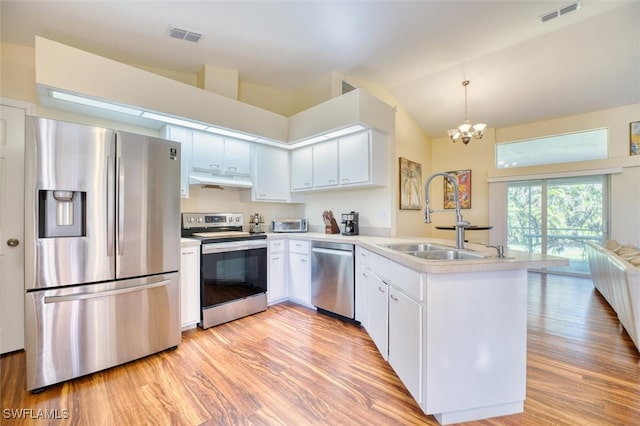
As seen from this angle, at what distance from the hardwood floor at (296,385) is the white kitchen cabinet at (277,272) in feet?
2.05

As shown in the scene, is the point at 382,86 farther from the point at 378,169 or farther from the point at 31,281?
the point at 31,281

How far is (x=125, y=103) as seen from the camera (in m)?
2.34

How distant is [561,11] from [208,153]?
4.30 metres

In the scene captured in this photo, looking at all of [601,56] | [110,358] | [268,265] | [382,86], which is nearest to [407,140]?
[382,86]

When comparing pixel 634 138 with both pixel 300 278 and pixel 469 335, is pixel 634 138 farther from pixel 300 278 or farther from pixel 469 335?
pixel 300 278

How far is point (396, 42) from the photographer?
3.01 metres

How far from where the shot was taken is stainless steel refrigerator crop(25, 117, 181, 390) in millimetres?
1762

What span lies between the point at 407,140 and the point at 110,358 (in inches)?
210

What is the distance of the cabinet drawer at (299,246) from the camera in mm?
3223

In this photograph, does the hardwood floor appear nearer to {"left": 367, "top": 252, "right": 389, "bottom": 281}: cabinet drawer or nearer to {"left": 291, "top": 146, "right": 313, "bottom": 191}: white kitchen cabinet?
{"left": 367, "top": 252, "right": 389, "bottom": 281}: cabinet drawer

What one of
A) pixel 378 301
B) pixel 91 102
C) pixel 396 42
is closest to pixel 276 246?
pixel 378 301

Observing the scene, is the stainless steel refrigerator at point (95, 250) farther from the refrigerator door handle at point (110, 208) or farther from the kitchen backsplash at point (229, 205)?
the kitchen backsplash at point (229, 205)

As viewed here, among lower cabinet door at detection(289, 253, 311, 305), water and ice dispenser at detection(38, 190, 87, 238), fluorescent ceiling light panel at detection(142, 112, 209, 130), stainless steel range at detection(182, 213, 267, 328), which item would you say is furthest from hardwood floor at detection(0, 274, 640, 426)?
fluorescent ceiling light panel at detection(142, 112, 209, 130)

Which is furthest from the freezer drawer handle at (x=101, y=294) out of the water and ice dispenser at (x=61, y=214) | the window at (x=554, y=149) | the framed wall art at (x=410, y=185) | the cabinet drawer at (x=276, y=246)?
the window at (x=554, y=149)
